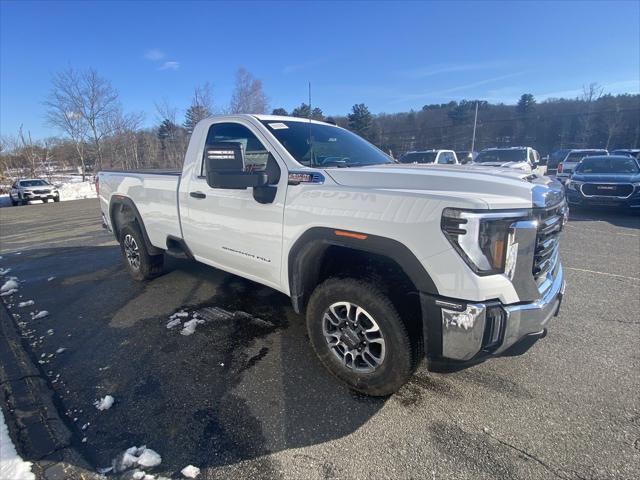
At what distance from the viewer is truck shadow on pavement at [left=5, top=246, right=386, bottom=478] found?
2.19 meters

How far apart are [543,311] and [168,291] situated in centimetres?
430

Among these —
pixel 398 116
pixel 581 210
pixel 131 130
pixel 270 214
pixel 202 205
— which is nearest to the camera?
pixel 270 214

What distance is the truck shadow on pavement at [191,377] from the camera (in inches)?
86.4

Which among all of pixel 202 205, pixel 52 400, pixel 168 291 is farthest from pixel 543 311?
pixel 168 291

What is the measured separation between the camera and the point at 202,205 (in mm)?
3613

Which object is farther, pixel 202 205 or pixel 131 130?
pixel 131 130

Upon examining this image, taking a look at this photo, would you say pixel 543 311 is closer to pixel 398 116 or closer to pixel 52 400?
pixel 52 400

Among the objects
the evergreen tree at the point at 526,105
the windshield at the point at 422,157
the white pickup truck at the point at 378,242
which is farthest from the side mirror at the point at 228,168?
the evergreen tree at the point at 526,105

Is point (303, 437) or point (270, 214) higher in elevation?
point (270, 214)

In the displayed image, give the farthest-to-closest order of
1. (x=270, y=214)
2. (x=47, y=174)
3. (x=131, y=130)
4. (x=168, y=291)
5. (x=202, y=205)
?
(x=131, y=130) → (x=47, y=174) → (x=168, y=291) → (x=202, y=205) → (x=270, y=214)

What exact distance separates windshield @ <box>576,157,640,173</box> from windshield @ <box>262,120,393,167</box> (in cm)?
1063

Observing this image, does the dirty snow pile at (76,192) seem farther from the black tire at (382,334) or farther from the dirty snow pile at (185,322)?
the black tire at (382,334)

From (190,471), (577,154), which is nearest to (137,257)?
(190,471)

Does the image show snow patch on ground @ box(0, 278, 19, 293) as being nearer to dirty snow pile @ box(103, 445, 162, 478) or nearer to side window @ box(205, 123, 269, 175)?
side window @ box(205, 123, 269, 175)
